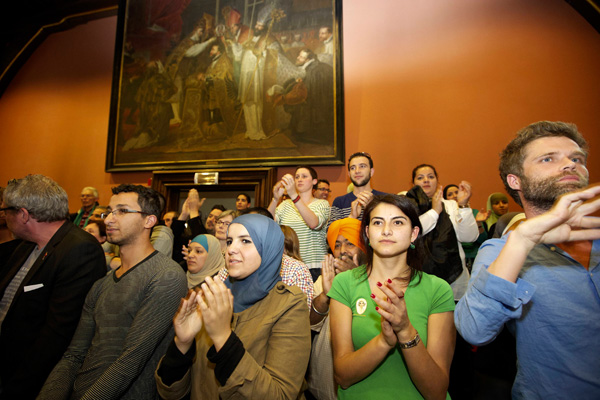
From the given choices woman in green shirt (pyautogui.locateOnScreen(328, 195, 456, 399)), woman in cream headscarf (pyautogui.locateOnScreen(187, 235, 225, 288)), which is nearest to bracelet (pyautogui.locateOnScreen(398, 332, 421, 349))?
woman in green shirt (pyautogui.locateOnScreen(328, 195, 456, 399))

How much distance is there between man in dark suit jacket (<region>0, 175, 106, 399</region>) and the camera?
194cm

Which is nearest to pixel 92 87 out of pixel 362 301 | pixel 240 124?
pixel 240 124

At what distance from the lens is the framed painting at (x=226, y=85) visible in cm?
547

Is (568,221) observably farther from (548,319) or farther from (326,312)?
(326,312)

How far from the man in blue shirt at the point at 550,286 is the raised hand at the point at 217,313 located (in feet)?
2.89

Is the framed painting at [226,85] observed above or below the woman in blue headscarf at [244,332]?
above

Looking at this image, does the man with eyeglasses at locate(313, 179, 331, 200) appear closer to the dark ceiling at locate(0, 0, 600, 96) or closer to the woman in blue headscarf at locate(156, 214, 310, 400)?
the woman in blue headscarf at locate(156, 214, 310, 400)

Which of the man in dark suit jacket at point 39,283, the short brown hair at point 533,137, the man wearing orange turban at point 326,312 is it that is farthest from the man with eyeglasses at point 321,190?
the short brown hair at point 533,137

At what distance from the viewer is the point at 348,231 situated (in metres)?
2.43

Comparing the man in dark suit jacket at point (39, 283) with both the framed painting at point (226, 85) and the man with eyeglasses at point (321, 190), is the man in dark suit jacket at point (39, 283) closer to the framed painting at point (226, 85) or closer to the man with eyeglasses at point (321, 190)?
the man with eyeglasses at point (321, 190)

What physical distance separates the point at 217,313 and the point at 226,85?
17.9ft

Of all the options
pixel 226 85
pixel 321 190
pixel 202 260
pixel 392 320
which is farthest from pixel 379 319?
pixel 226 85

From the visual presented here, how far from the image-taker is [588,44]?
455cm

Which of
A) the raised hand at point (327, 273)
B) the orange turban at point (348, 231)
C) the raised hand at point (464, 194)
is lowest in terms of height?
the raised hand at point (327, 273)
